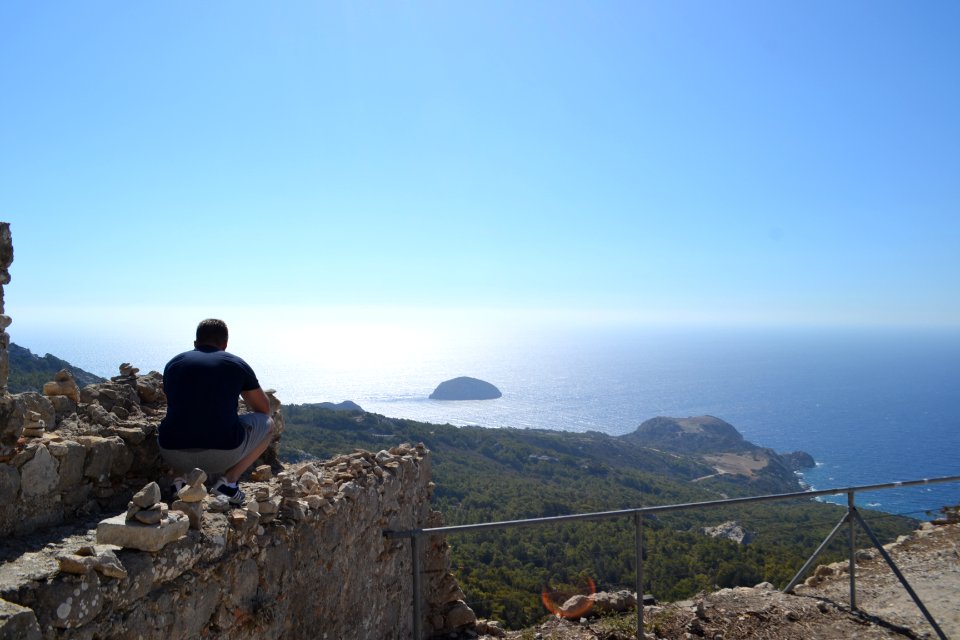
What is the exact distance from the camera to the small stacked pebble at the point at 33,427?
329 cm

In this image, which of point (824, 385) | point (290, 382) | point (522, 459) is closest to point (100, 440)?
point (522, 459)

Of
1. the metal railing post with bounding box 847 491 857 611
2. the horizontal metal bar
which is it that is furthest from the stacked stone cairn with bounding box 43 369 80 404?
the metal railing post with bounding box 847 491 857 611

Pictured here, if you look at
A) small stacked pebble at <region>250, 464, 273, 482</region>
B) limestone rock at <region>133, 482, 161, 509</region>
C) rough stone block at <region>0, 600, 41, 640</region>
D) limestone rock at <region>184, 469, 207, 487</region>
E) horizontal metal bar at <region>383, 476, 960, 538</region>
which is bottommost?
horizontal metal bar at <region>383, 476, 960, 538</region>

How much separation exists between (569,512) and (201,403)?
72.4ft

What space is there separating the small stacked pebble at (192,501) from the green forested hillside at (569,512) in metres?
5.89

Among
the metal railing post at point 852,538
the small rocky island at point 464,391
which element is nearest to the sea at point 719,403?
the small rocky island at point 464,391

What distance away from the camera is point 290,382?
419 ft

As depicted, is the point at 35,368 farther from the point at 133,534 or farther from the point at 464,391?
the point at 464,391

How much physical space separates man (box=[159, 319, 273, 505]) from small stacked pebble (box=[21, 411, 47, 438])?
81 cm

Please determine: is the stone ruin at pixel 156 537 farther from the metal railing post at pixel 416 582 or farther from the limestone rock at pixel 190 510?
the metal railing post at pixel 416 582

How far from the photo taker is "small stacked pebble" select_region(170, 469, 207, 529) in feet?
10.5

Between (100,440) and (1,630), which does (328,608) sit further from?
(1,630)

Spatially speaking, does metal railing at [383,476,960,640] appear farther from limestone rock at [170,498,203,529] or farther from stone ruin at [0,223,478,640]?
limestone rock at [170,498,203,529]

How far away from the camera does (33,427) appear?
332 centimetres
